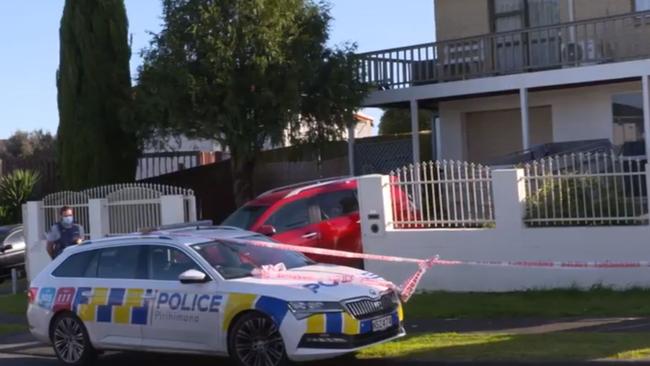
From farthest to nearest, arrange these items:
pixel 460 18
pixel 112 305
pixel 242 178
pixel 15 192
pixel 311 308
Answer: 1. pixel 15 192
2. pixel 460 18
3. pixel 242 178
4. pixel 112 305
5. pixel 311 308

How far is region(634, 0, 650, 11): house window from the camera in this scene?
853 inches

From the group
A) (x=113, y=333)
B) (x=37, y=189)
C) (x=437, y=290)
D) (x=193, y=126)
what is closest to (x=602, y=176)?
(x=437, y=290)

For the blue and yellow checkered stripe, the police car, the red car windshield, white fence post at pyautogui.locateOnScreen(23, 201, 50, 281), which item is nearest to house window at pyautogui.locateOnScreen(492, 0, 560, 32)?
the red car windshield

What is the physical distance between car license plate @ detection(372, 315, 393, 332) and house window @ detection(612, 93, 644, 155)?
11915 mm

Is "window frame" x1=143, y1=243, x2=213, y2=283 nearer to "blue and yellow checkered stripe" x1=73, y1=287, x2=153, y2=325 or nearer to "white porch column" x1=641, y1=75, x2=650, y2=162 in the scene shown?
"blue and yellow checkered stripe" x1=73, y1=287, x2=153, y2=325

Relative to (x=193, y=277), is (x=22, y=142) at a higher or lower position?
higher

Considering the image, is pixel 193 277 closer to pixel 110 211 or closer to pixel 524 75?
pixel 110 211

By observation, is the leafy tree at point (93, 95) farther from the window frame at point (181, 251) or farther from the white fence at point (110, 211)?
the window frame at point (181, 251)

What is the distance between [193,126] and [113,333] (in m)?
9.48

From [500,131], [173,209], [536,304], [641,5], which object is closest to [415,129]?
[500,131]

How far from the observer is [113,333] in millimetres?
11633

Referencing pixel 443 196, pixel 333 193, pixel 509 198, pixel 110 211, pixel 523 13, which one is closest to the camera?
pixel 509 198

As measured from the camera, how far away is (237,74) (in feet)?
67.2

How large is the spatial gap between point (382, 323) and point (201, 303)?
1853mm
